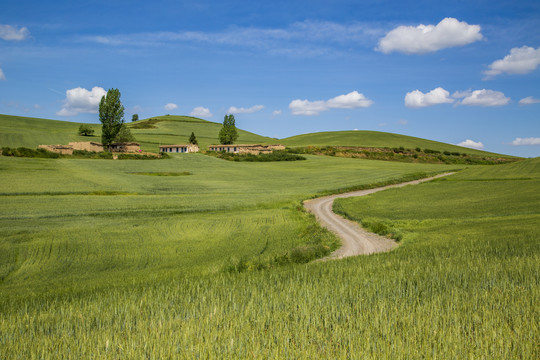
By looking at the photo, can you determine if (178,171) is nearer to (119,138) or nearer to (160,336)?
(119,138)

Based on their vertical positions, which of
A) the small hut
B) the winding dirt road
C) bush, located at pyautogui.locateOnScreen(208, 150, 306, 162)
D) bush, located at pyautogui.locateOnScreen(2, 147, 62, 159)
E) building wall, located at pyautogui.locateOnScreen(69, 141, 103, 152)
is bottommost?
the winding dirt road

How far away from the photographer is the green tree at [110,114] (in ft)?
309

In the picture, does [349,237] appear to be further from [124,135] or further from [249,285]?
[124,135]

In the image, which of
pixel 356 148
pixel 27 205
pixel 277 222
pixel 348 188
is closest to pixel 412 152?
pixel 356 148

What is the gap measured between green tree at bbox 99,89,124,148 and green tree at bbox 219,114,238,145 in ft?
136

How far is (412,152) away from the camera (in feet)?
384

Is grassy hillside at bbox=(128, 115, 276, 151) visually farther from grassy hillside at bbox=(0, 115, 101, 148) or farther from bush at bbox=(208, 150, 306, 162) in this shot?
bush at bbox=(208, 150, 306, 162)

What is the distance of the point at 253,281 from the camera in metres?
9.20

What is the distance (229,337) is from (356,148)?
120 meters

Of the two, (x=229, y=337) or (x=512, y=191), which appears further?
(x=512, y=191)

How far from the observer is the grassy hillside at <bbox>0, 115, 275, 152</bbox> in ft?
318

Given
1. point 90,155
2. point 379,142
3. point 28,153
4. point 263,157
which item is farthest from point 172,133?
point 28,153

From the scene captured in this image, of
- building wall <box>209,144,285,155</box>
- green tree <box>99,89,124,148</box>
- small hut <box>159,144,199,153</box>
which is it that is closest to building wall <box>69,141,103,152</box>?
green tree <box>99,89,124,148</box>


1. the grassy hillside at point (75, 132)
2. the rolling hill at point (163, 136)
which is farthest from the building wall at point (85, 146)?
the rolling hill at point (163, 136)
